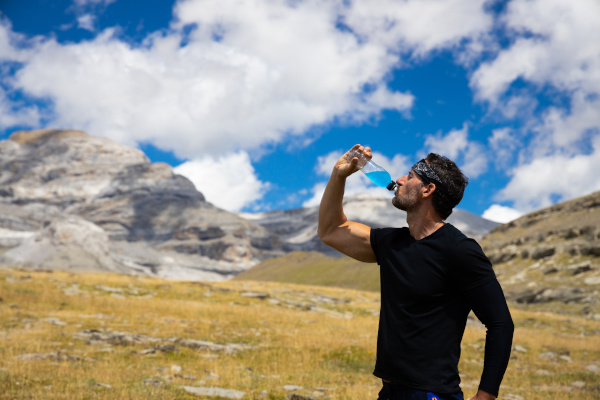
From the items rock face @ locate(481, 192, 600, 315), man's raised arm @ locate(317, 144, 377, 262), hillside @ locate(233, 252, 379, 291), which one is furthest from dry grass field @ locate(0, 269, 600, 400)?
hillside @ locate(233, 252, 379, 291)

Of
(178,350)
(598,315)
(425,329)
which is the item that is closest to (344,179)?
(425,329)

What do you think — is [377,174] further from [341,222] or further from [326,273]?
[326,273]

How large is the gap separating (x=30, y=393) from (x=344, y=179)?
24.7ft

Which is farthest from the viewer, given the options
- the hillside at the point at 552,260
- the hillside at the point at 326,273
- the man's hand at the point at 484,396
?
the hillside at the point at 326,273

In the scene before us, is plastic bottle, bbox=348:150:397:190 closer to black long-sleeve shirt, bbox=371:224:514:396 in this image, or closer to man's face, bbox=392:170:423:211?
man's face, bbox=392:170:423:211

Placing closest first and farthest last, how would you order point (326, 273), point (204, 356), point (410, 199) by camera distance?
point (410, 199) → point (204, 356) → point (326, 273)

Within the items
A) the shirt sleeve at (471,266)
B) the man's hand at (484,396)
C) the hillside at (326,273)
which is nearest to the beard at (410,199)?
the shirt sleeve at (471,266)

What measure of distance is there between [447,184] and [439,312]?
106 cm

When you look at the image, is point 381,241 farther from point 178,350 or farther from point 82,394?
point 178,350

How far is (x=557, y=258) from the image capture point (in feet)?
236

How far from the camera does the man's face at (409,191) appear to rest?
14.0 feet

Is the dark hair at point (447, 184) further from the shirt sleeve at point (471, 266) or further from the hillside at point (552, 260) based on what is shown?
the hillside at point (552, 260)

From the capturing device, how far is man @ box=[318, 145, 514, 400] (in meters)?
3.70

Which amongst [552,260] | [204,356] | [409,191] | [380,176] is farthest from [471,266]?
[552,260]
